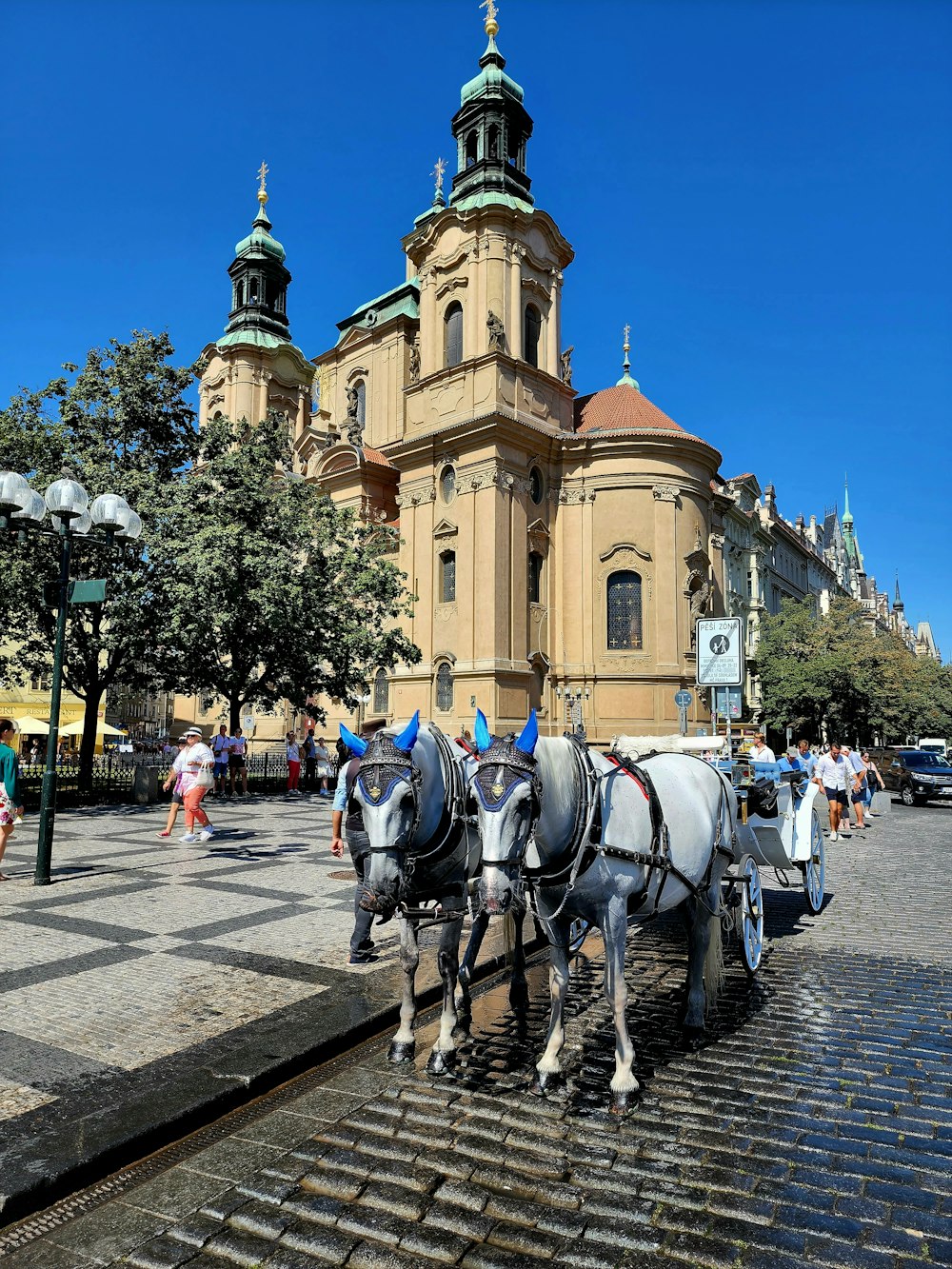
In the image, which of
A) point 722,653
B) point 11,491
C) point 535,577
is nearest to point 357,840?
point 11,491

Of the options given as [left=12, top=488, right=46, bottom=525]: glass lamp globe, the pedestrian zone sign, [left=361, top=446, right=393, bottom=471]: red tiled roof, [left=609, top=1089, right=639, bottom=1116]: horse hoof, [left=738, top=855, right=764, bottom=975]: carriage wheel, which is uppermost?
[left=361, top=446, right=393, bottom=471]: red tiled roof

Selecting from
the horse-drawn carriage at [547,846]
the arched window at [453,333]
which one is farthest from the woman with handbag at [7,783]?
the arched window at [453,333]

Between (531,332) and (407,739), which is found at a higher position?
(531,332)

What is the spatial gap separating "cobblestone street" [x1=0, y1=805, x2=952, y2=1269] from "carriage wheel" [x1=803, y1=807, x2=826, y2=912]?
114 inches

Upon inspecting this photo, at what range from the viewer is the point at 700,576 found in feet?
135

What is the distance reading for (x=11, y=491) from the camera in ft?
34.8

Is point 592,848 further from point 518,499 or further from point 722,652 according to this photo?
point 518,499

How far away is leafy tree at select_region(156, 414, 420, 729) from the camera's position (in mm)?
20094

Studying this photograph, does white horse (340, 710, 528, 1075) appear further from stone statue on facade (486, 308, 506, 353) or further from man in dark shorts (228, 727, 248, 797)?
stone statue on facade (486, 308, 506, 353)

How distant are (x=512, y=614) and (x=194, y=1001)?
107ft

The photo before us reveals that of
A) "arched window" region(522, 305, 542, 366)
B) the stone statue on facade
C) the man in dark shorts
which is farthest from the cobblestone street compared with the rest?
"arched window" region(522, 305, 542, 366)

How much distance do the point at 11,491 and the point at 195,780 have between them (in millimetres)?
5519

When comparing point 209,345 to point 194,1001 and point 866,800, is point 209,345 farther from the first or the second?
point 194,1001

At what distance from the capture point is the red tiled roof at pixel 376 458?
44656 mm
